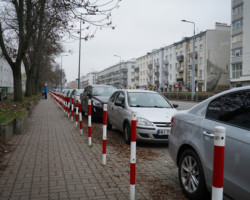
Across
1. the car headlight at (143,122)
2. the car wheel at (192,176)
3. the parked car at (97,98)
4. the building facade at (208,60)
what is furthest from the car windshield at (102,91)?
the building facade at (208,60)

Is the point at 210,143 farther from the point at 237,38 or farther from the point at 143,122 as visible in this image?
the point at 237,38

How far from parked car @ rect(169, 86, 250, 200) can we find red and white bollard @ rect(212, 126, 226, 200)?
741 millimetres

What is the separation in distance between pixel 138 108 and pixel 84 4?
349 centimetres

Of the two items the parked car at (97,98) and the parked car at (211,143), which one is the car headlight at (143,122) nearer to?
the parked car at (211,143)

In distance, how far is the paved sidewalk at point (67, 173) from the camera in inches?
150

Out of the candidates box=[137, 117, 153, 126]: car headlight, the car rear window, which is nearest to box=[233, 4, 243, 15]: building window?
box=[137, 117, 153, 126]: car headlight

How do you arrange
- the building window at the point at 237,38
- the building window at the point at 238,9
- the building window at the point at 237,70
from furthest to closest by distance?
1. the building window at the point at 237,70
2. the building window at the point at 237,38
3. the building window at the point at 238,9

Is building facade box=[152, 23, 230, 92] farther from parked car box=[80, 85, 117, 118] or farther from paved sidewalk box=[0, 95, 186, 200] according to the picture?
paved sidewalk box=[0, 95, 186, 200]

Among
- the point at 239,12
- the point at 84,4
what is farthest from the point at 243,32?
the point at 84,4

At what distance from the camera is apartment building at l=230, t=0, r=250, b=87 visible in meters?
44.3

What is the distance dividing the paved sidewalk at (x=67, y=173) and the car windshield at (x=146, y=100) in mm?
1745

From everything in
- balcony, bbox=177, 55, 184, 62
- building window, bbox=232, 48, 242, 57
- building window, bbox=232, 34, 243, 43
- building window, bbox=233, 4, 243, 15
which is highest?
building window, bbox=233, 4, 243, 15

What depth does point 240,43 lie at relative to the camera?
46.1 metres

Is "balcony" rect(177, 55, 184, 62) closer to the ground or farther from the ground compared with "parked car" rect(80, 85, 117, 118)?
farther from the ground
